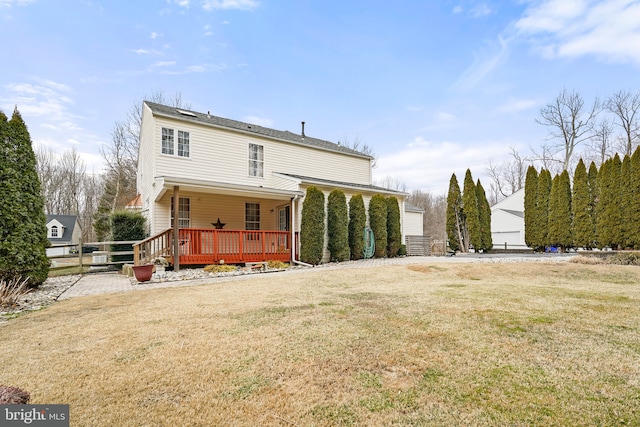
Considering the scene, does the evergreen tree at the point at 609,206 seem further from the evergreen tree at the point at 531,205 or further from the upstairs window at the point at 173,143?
the upstairs window at the point at 173,143

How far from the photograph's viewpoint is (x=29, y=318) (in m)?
4.65

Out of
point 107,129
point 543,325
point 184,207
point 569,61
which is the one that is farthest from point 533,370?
point 107,129

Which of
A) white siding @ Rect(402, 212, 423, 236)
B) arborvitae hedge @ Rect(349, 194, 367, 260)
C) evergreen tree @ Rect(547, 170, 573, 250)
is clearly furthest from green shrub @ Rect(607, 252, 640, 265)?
white siding @ Rect(402, 212, 423, 236)

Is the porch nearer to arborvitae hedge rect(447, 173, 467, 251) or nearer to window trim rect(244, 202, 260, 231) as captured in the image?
window trim rect(244, 202, 260, 231)

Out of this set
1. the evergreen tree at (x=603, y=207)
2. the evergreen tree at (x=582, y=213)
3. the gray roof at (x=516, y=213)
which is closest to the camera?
the evergreen tree at (x=603, y=207)

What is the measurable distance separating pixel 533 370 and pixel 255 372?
2.26 metres

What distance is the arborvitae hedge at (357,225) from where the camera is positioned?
12727mm

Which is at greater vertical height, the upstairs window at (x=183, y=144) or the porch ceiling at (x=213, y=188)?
the upstairs window at (x=183, y=144)

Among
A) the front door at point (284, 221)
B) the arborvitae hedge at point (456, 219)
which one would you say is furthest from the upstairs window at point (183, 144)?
the arborvitae hedge at point (456, 219)

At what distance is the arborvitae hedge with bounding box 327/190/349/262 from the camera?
12.1 m

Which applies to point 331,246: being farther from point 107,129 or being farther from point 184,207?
point 107,129

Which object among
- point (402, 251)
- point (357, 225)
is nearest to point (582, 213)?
point (402, 251)

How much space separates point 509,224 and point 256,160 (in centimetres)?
2107

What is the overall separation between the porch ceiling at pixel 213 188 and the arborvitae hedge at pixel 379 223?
350cm
